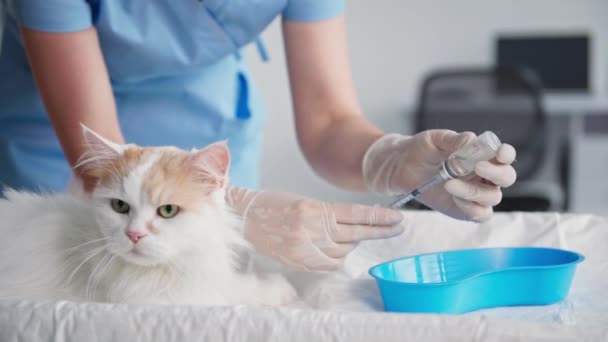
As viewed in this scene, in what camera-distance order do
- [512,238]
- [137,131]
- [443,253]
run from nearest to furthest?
[443,253] < [512,238] < [137,131]

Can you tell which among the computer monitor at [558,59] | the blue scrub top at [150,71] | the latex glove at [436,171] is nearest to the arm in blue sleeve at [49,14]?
the blue scrub top at [150,71]

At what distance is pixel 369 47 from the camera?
14.5ft

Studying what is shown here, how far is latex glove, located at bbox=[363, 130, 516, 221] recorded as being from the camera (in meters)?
0.84

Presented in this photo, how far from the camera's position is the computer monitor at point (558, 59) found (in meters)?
4.15

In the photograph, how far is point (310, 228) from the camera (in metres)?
0.86

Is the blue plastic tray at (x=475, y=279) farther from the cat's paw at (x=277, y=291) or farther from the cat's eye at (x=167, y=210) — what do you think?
the cat's eye at (x=167, y=210)

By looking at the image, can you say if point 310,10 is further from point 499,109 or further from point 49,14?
point 499,109

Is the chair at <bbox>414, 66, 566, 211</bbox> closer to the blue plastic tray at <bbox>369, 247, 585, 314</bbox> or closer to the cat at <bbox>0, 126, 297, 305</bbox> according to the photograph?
the blue plastic tray at <bbox>369, 247, 585, 314</bbox>

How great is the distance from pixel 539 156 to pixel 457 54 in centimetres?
135

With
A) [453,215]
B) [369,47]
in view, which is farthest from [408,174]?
[369,47]

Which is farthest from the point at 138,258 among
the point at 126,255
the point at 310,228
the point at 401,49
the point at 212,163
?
the point at 401,49

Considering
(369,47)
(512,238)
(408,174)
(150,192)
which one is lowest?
(369,47)

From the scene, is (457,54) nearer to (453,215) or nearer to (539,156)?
(539,156)

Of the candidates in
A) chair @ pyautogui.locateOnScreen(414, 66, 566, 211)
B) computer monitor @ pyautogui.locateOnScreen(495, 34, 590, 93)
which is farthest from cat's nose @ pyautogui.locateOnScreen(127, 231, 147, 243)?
computer monitor @ pyautogui.locateOnScreen(495, 34, 590, 93)
